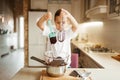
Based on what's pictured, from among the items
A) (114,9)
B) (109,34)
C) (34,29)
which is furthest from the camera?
(34,29)

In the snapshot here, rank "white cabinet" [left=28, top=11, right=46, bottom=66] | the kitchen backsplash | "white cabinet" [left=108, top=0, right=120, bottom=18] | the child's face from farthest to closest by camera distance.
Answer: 1. "white cabinet" [left=28, top=11, right=46, bottom=66]
2. the kitchen backsplash
3. "white cabinet" [left=108, top=0, right=120, bottom=18]
4. the child's face

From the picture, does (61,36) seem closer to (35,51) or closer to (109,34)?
(109,34)

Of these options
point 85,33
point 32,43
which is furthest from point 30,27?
point 85,33

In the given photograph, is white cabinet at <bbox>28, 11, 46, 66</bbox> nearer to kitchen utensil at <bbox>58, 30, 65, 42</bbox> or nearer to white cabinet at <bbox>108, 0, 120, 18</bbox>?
white cabinet at <bbox>108, 0, 120, 18</bbox>

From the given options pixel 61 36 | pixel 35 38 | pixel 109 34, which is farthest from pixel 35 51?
pixel 61 36

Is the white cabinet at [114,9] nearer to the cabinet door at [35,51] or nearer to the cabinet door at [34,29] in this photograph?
the cabinet door at [34,29]

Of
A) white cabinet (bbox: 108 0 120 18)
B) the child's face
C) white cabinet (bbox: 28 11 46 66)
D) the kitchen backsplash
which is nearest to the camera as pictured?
the child's face

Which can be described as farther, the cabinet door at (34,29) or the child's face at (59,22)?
the cabinet door at (34,29)

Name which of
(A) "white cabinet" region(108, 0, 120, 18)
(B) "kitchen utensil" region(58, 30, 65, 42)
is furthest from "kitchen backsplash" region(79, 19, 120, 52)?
(B) "kitchen utensil" region(58, 30, 65, 42)

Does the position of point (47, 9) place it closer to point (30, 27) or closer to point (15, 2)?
point (30, 27)

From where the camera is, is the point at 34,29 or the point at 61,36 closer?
the point at 61,36

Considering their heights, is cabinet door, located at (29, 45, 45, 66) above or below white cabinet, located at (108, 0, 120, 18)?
below

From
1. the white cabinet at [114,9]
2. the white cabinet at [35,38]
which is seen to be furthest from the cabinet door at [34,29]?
the white cabinet at [114,9]

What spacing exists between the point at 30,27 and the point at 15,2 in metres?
5.90
